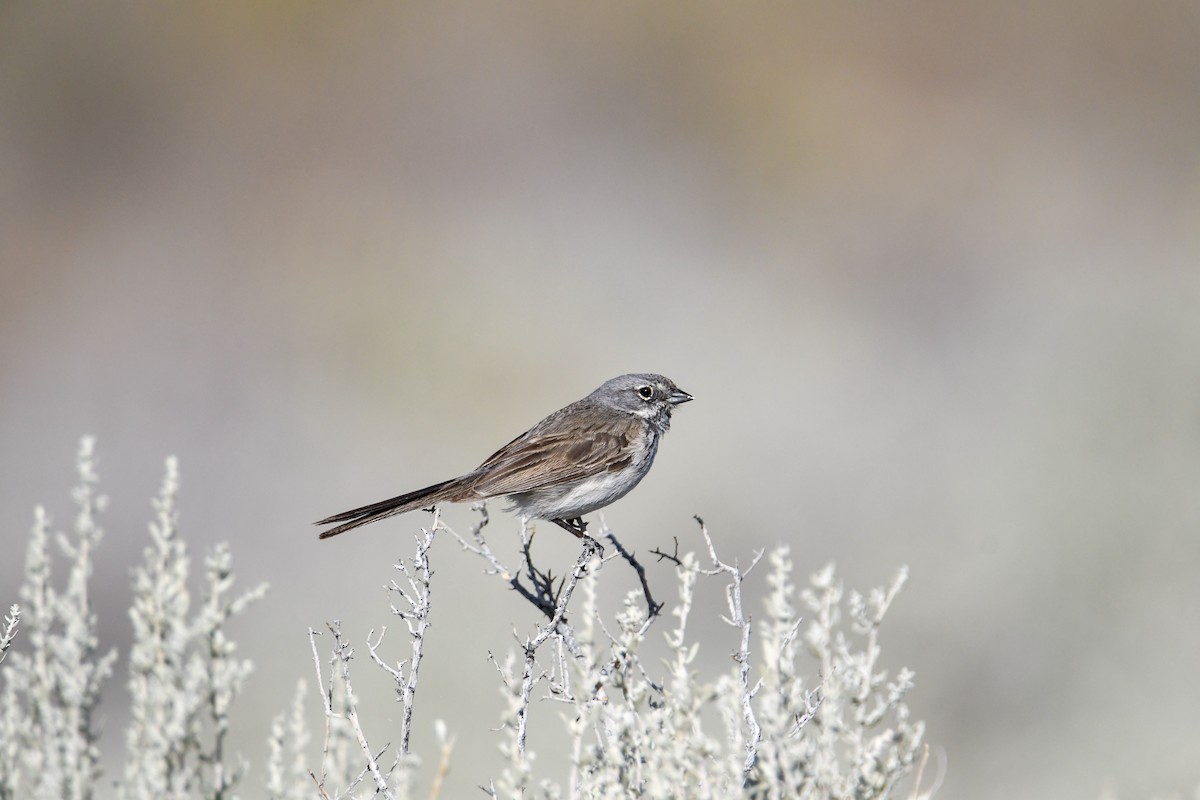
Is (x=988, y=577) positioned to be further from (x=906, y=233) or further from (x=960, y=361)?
(x=906, y=233)

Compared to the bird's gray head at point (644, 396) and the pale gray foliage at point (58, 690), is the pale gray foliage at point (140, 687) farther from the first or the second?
the bird's gray head at point (644, 396)

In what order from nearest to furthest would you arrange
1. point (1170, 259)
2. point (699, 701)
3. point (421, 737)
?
point (699, 701) < point (421, 737) < point (1170, 259)

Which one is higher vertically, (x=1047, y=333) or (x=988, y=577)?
(x=1047, y=333)

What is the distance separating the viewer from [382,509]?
235 inches

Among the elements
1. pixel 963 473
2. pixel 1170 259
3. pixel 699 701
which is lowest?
pixel 699 701

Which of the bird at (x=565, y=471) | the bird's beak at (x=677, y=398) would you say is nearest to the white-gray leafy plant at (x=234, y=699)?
the bird at (x=565, y=471)

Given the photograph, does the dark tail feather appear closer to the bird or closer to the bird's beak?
the bird

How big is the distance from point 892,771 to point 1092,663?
7547 millimetres

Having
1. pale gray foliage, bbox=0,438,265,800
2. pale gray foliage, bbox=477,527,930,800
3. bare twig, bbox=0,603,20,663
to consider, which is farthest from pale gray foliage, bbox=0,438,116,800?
pale gray foliage, bbox=477,527,930,800

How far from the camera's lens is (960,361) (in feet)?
49.8

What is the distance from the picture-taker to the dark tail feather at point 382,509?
5.76m

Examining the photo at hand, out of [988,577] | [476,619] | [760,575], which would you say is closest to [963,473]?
[988,577]

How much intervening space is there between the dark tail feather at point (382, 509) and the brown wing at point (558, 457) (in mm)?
273

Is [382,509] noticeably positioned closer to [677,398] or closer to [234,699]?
[677,398]
